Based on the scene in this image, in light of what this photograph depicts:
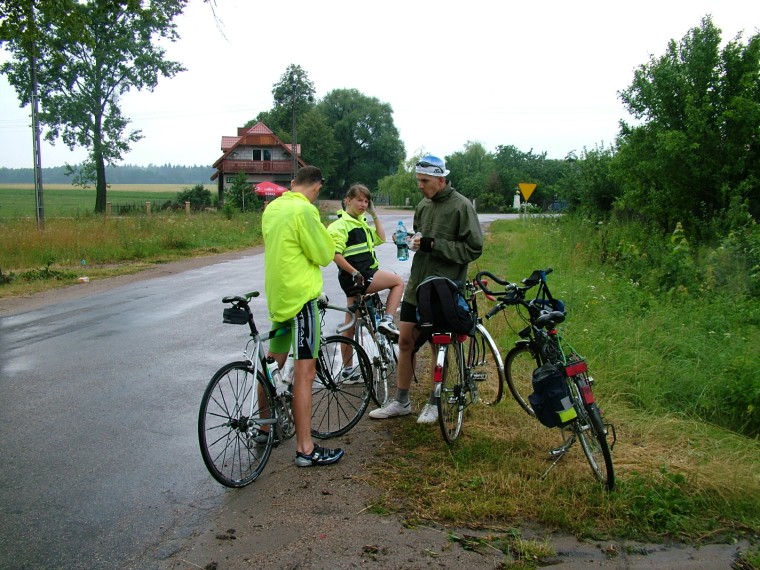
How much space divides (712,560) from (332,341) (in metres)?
2.85

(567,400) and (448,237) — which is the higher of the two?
(448,237)

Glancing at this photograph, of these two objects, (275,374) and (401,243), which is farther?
(401,243)

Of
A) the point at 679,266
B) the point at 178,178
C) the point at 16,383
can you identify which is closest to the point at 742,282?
the point at 679,266

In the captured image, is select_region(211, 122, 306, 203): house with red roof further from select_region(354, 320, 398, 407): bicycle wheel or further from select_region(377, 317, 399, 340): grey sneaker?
select_region(377, 317, 399, 340): grey sneaker

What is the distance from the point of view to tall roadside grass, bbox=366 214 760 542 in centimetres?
383

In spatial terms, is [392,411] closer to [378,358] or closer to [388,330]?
[378,358]

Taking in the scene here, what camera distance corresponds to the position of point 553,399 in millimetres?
4070

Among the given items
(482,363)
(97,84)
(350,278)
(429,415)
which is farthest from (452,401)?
(97,84)

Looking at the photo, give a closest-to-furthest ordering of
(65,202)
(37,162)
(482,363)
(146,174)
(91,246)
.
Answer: (482,363), (91,246), (37,162), (65,202), (146,174)

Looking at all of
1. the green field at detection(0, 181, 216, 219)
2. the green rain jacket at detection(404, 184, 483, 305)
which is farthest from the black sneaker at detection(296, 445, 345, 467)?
the green field at detection(0, 181, 216, 219)

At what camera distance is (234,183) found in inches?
1959

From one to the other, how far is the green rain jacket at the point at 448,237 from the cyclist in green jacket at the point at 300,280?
3.15 feet

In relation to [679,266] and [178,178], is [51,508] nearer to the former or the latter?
[679,266]

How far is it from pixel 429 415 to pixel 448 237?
1420mm
